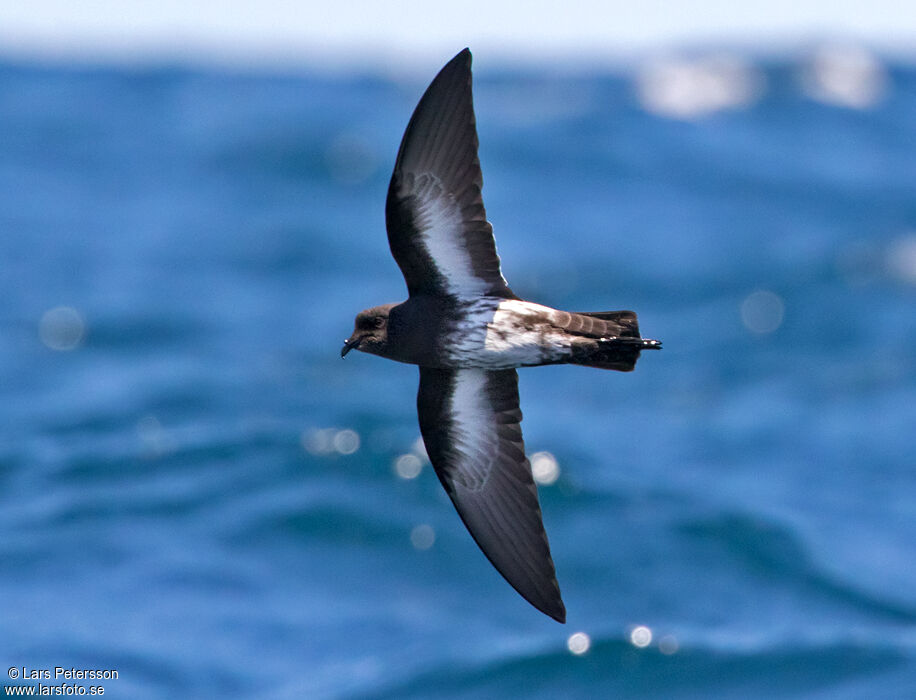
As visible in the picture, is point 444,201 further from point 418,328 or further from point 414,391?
point 414,391

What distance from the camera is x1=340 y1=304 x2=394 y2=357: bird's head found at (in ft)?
31.3

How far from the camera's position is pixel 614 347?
9.38m

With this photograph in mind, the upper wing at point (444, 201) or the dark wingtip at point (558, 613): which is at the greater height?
the upper wing at point (444, 201)

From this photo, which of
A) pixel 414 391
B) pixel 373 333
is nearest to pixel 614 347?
pixel 373 333

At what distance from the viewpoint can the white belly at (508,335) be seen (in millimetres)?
9445

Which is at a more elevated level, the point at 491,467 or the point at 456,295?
the point at 456,295

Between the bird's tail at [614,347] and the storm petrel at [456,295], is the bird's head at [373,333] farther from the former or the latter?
the bird's tail at [614,347]

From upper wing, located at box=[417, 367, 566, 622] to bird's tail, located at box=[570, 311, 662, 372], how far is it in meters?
1.18

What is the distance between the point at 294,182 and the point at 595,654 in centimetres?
3831

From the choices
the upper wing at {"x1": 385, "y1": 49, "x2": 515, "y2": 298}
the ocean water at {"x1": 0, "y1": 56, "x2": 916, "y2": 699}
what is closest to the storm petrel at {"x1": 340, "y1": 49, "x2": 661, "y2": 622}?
the upper wing at {"x1": 385, "y1": 49, "x2": 515, "y2": 298}

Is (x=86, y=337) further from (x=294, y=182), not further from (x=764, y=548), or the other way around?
(x=764, y=548)

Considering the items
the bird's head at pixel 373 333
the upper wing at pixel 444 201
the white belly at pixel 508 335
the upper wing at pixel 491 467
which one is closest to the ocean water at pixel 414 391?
the upper wing at pixel 491 467

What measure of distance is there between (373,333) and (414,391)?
35010 millimetres

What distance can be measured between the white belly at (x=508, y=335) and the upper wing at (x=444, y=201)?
0.54 feet
